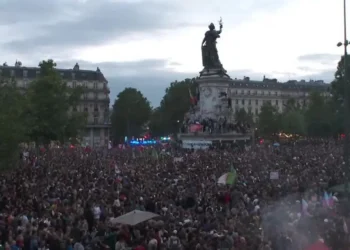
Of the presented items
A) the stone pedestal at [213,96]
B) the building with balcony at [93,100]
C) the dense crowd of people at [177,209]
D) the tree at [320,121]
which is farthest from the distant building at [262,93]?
the dense crowd of people at [177,209]

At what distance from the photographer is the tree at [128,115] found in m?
134

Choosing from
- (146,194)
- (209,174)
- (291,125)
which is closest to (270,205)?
(146,194)

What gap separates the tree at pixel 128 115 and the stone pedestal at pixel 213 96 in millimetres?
56579

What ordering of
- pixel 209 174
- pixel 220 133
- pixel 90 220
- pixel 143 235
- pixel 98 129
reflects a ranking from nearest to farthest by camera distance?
pixel 143 235, pixel 90 220, pixel 209 174, pixel 220 133, pixel 98 129

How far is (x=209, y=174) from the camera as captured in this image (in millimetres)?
32969

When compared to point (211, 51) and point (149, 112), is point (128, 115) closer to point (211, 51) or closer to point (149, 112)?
point (149, 112)

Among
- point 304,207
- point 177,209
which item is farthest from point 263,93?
point 177,209

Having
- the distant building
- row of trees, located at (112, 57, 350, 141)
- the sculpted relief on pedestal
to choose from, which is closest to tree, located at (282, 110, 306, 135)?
row of trees, located at (112, 57, 350, 141)

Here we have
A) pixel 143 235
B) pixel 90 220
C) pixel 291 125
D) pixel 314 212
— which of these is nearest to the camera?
pixel 143 235

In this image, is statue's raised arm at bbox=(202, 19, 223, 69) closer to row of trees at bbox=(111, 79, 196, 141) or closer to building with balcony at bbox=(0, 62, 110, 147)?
building with balcony at bbox=(0, 62, 110, 147)

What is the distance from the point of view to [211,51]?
77062 millimetres

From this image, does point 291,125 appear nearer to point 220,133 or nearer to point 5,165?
point 220,133

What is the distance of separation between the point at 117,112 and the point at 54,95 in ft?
241

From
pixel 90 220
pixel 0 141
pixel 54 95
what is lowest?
pixel 90 220
